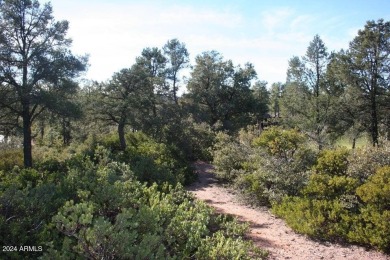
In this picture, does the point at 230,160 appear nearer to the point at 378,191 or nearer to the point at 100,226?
the point at 378,191

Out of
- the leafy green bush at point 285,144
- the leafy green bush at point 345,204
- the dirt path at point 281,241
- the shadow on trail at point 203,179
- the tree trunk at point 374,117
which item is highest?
the tree trunk at point 374,117

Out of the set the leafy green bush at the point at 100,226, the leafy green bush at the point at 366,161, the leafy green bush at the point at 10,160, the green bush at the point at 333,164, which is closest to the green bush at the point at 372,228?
the leafy green bush at the point at 366,161

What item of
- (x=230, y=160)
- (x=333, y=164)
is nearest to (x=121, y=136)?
(x=230, y=160)

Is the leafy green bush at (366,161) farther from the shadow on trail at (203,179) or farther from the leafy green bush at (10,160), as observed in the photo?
the leafy green bush at (10,160)

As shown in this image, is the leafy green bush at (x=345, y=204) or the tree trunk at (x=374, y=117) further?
the tree trunk at (x=374, y=117)

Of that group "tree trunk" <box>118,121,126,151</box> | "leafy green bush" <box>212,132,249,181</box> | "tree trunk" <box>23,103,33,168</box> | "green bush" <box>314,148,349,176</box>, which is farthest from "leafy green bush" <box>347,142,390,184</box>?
"tree trunk" <box>23,103,33,168</box>

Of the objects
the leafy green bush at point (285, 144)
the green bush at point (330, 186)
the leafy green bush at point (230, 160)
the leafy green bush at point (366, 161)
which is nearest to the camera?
the green bush at point (330, 186)

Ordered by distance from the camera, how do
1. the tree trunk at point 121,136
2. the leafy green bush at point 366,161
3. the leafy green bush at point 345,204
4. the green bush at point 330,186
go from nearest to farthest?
the leafy green bush at point 345,204 → the green bush at point 330,186 → the leafy green bush at point 366,161 → the tree trunk at point 121,136

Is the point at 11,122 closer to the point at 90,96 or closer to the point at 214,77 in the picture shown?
the point at 90,96

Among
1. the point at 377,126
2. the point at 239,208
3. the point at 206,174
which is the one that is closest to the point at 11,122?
the point at 206,174

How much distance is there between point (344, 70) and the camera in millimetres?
21625

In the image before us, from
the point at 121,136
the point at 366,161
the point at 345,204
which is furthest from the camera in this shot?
the point at 121,136

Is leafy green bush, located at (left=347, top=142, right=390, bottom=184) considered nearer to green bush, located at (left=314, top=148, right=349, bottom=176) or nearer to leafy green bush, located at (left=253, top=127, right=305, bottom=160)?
green bush, located at (left=314, top=148, right=349, bottom=176)

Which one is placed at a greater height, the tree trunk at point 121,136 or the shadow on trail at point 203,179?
the tree trunk at point 121,136
